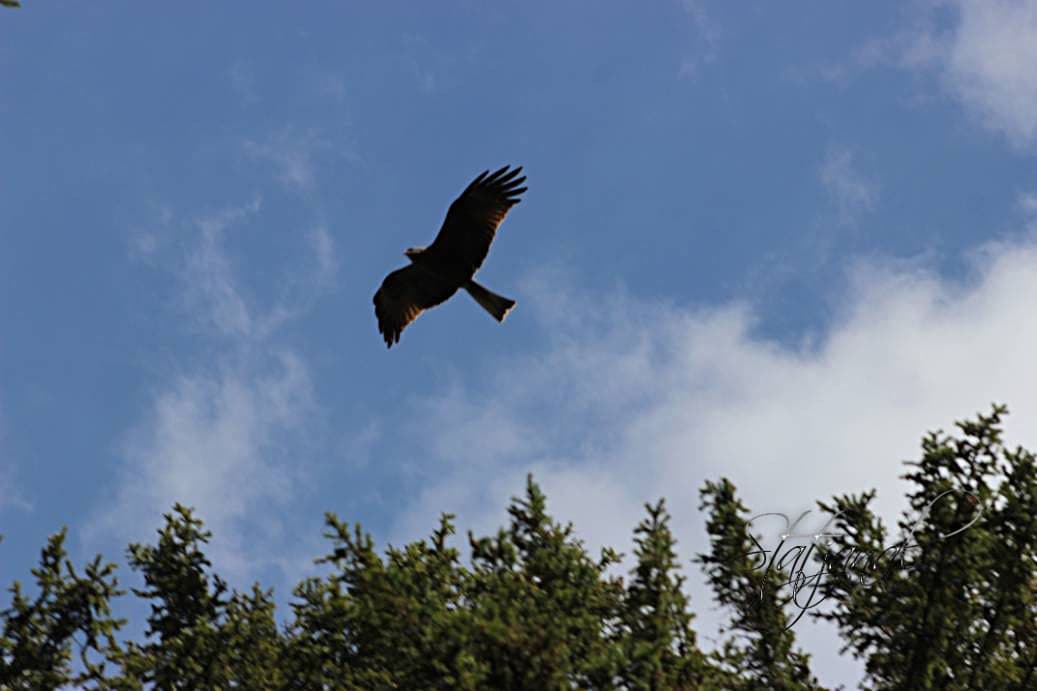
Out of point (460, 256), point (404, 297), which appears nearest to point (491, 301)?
point (460, 256)

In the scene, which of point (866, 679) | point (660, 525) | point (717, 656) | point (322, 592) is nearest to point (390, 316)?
point (322, 592)

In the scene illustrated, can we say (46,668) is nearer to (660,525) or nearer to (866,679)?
(660,525)

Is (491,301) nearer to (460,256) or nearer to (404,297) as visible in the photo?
(460,256)

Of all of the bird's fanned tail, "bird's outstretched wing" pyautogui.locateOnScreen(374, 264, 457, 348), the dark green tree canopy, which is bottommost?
the dark green tree canopy

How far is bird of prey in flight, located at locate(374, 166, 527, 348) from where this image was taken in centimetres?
1731

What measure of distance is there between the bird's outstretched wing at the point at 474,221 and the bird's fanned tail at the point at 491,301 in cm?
25

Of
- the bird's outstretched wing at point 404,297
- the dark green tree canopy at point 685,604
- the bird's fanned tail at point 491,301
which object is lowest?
the dark green tree canopy at point 685,604

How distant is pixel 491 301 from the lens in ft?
58.3

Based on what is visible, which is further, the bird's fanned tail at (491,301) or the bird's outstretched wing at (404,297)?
the bird's outstretched wing at (404,297)

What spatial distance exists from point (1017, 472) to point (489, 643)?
8.01 m

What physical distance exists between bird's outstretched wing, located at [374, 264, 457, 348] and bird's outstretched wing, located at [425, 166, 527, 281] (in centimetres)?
63

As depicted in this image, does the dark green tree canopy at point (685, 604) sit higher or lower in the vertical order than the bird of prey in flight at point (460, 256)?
lower

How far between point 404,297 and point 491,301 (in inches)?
78.2

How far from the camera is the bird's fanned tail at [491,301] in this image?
17564 millimetres
